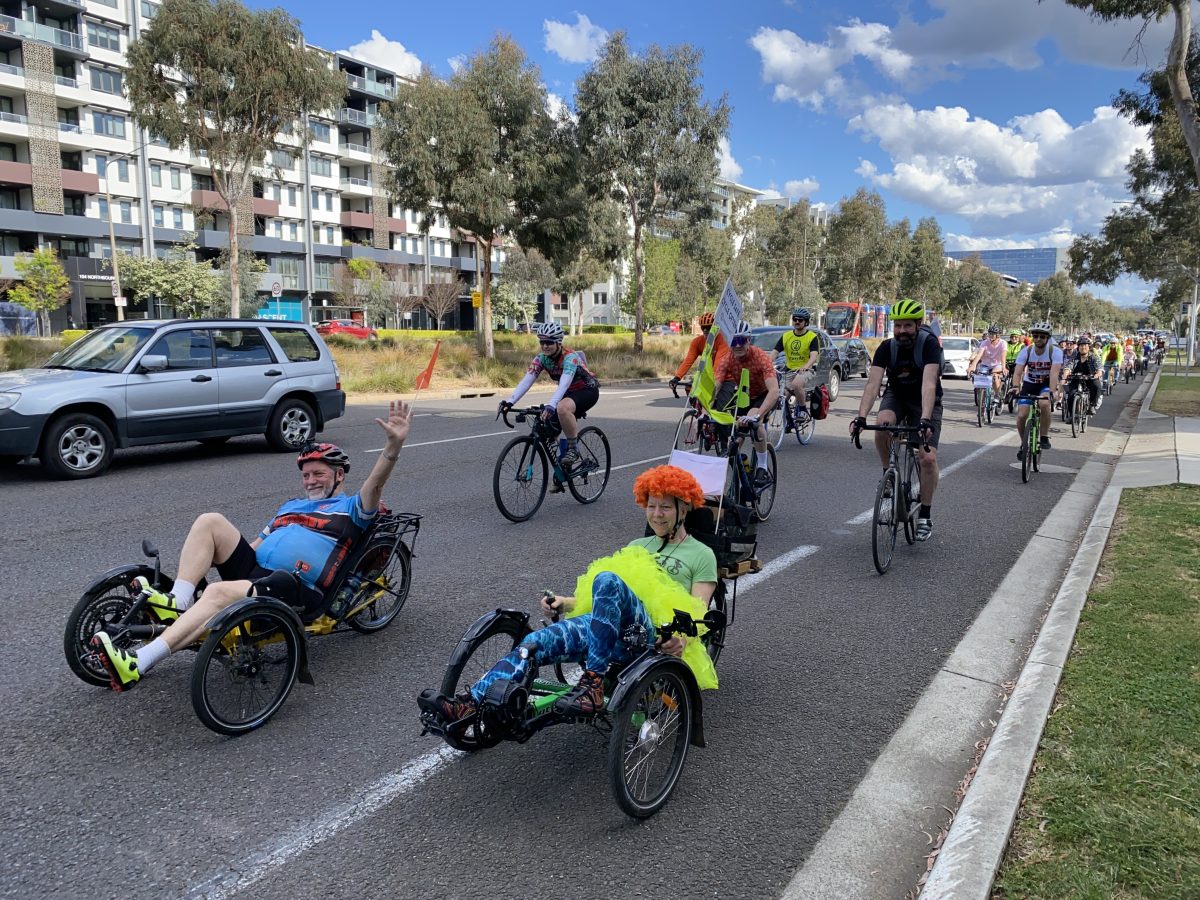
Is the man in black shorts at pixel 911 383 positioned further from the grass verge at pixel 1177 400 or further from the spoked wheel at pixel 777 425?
the grass verge at pixel 1177 400

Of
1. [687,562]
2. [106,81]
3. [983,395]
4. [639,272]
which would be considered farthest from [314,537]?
[106,81]

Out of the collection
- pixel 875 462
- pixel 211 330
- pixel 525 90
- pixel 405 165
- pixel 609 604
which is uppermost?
pixel 525 90

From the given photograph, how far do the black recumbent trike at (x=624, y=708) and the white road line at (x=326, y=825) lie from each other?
0.35 meters

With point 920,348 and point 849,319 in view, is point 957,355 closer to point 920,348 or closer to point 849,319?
point 849,319

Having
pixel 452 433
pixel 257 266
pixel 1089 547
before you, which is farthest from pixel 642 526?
pixel 257 266

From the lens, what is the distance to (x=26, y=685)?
407cm

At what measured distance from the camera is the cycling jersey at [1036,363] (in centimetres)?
1107

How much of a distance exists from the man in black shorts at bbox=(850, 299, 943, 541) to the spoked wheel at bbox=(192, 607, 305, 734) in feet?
15.3

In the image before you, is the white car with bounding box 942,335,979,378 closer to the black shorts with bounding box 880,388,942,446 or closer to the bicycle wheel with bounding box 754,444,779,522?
the bicycle wheel with bounding box 754,444,779,522

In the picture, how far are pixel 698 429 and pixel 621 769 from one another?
17.2 feet

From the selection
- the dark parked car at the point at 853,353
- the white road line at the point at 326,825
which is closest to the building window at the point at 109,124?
the dark parked car at the point at 853,353

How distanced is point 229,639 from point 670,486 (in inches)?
77.9

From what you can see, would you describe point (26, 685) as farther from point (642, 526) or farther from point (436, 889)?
point (642, 526)

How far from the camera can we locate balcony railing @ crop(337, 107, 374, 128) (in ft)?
217
